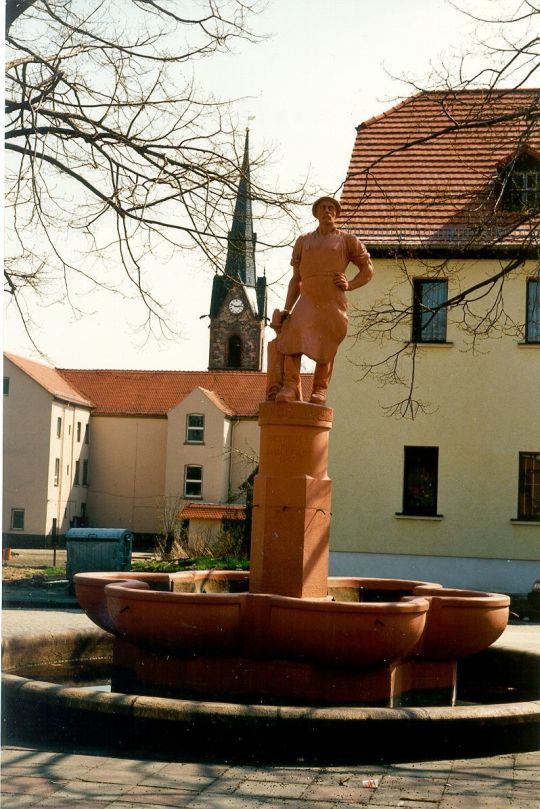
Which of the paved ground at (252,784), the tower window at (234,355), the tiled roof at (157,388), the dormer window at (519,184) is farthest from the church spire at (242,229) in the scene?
the tower window at (234,355)

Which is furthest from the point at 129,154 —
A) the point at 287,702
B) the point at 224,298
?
the point at 224,298

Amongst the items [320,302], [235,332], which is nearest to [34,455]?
[235,332]

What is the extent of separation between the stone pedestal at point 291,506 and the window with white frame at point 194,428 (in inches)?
1851

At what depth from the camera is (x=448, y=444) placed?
73.9ft

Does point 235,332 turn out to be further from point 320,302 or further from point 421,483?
point 320,302

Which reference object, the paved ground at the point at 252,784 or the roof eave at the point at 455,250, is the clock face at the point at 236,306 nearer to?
the roof eave at the point at 455,250

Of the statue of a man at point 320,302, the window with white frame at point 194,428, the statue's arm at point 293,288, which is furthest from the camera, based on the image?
the window with white frame at point 194,428

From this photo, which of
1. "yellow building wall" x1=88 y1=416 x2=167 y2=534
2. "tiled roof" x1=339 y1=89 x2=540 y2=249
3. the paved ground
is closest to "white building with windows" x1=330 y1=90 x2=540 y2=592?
"tiled roof" x1=339 y1=89 x2=540 y2=249

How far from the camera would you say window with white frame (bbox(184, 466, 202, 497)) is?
55.2 meters

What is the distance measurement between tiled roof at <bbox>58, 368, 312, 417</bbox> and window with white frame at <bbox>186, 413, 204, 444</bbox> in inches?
56.7

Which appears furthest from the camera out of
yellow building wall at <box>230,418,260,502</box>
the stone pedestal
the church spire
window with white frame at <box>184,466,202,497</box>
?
yellow building wall at <box>230,418,260,502</box>

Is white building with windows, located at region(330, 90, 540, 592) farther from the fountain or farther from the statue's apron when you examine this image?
the fountain

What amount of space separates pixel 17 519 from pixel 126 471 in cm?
767

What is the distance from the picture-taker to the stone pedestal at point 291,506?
820 centimetres
